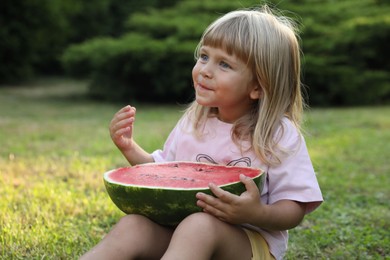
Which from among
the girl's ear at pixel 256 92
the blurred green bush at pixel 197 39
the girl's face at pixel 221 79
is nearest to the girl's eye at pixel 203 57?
the girl's face at pixel 221 79

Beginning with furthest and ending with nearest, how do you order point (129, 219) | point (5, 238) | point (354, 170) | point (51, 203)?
point (354, 170) → point (51, 203) → point (5, 238) → point (129, 219)

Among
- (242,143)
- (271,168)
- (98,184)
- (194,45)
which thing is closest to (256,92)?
(242,143)

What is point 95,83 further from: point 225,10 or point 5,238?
point 5,238

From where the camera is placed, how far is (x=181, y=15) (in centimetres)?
1394

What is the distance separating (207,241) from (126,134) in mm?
835

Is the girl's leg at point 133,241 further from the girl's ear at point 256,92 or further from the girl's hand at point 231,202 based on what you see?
the girl's ear at point 256,92

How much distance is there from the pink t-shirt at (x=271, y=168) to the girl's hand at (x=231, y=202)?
235 millimetres

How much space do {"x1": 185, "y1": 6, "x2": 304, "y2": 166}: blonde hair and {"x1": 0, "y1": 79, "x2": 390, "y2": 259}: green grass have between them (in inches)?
11.0

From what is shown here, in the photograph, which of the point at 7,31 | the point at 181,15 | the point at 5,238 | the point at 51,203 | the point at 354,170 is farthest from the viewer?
the point at 7,31

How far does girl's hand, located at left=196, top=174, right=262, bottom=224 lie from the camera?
238cm

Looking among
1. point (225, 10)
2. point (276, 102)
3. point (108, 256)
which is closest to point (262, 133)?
point (276, 102)

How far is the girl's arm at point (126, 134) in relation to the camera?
9.36 ft

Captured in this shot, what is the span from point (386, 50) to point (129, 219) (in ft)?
40.0

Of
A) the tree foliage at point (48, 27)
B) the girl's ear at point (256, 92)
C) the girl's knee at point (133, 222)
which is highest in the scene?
the girl's ear at point (256, 92)
